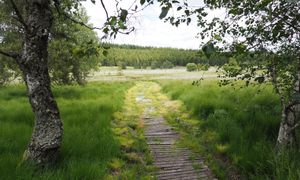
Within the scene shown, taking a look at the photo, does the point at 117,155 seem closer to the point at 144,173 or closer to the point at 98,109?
the point at 144,173

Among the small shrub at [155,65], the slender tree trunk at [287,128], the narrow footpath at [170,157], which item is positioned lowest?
the small shrub at [155,65]

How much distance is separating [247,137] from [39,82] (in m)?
5.08

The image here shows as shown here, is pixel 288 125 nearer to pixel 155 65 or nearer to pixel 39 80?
pixel 39 80

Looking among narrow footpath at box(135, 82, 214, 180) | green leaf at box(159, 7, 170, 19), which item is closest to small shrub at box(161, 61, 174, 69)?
narrow footpath at box(135, 82, 214, 180)

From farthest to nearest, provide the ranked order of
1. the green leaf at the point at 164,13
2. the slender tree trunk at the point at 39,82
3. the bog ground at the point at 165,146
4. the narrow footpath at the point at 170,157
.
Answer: the narrow footpath at the point at 170,157 → the bog ground at the point at 165,146 → the slender tree trunk at the point at 39,82 → the green leaf at the point at 164,13

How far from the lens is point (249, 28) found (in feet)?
19.2

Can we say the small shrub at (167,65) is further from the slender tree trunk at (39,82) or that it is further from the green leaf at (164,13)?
the green leaf at (164,13)

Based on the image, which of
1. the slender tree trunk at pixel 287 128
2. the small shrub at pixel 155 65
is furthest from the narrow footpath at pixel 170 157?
the small shrub at pixel 155 65

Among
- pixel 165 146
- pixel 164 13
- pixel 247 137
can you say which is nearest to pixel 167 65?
pixel 165 146

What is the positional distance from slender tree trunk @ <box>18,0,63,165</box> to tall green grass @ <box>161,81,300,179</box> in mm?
3538

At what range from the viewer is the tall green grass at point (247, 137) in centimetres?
509

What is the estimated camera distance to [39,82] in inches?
199

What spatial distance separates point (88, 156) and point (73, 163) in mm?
682

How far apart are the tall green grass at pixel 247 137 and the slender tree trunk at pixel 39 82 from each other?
11.6ft
